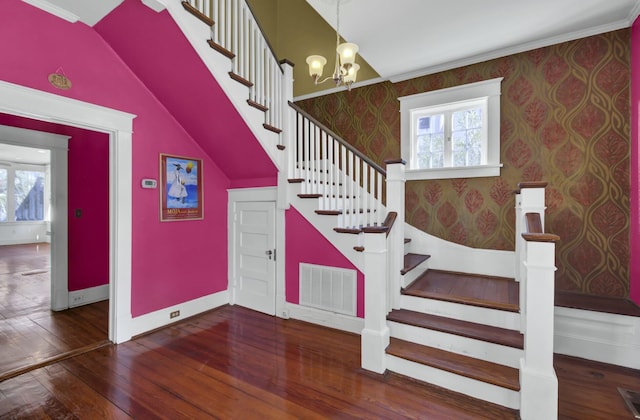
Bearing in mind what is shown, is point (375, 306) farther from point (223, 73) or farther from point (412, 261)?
point (223, 73)

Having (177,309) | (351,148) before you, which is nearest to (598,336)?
(351,148)

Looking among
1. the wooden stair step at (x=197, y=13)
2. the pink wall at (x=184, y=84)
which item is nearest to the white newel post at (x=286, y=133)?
the pink wall at (x=184, y=84)

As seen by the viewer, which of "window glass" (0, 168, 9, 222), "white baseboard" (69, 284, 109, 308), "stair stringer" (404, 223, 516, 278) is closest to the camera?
"stair stringer" (404, 223, 516, 278)

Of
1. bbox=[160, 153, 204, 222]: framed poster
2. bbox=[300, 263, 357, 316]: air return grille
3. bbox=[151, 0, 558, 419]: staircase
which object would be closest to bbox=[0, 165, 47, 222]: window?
bbox=[160, 153, 204, 222]: framed poster

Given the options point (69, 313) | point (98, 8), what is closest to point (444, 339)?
point (98, 8)

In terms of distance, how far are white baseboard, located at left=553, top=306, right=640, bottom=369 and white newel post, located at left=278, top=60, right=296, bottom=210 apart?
3.06 m

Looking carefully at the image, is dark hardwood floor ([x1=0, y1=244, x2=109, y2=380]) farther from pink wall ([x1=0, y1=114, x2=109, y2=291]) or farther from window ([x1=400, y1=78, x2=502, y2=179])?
window ([x1=400, y1=78, x2=502, y2=179])

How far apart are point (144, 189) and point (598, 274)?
486 centimetres

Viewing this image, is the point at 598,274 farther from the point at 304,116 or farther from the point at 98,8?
the point at 98,8

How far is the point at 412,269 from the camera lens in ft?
10.2

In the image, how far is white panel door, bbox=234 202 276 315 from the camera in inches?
150

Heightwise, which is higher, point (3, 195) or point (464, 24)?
point (464, 24)

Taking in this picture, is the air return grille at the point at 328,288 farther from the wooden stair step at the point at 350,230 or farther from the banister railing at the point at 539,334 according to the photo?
the banister railing at the point at 539,334

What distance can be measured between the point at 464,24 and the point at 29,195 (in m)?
13.3
